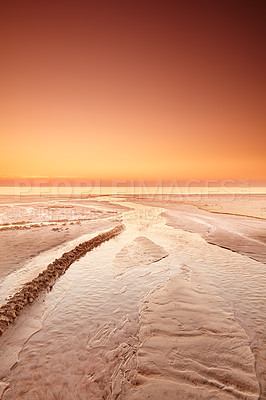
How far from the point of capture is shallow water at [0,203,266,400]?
388 centimetres

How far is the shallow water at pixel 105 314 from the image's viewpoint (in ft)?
12.7

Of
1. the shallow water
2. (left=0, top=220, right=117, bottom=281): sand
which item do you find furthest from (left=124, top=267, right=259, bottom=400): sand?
(left=0, top=220, right=117, bottom=281): sand

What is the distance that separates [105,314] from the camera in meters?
5.98

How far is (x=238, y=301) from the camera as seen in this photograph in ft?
21.7

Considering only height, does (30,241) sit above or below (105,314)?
above

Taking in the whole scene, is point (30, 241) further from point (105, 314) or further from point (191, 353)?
point (191, 353)

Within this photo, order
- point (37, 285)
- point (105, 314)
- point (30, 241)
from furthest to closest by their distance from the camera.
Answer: point (30, 241)
point (37, 285)
point (105, 314)

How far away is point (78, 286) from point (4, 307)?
2436mm

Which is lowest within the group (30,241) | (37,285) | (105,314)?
(105,314)

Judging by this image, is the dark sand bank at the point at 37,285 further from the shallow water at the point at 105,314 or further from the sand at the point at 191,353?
the sand at the point at 191,353

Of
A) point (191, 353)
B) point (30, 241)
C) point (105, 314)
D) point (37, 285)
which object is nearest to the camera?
point (191, 353)

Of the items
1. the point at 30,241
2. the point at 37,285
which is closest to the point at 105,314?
the point at 37,285

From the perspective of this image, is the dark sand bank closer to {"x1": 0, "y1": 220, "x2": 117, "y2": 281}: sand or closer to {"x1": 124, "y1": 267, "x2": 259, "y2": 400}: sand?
{"x1": 0, "y1": 220, "x2": 117, "y2": 281}: sand

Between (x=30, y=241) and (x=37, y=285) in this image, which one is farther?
(x=30, y=241)
